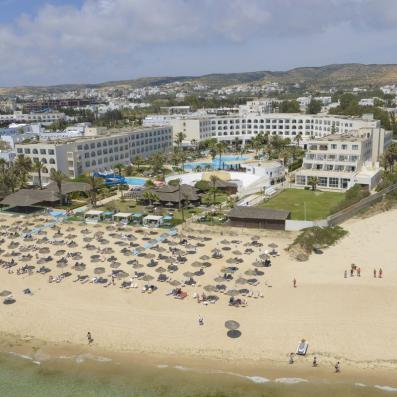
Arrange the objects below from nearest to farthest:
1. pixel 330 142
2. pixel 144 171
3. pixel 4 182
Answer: pixel 4 182 → pixel 330 142 → pixel 144 171

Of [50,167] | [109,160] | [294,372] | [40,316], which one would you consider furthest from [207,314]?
[109,160]

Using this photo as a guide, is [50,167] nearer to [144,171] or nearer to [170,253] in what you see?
[144,171]

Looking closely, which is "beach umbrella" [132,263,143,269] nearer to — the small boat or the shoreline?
the shoreline

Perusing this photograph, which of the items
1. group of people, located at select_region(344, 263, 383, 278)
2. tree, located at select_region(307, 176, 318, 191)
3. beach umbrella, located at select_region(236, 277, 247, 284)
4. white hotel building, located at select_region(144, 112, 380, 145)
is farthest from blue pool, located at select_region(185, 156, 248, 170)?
beach umbrella, located at select_region(236, 277, 247, 284)

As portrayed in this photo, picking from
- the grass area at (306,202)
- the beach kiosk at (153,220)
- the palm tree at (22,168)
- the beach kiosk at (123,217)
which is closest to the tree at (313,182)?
the grass area at (306,202)

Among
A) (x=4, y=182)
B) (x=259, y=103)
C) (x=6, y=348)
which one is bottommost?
(x=6, y=348)

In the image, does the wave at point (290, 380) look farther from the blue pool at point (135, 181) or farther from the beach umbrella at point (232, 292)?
the blue pool at point (135, 181)

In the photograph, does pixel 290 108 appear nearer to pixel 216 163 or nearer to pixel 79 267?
pixel 216 163
